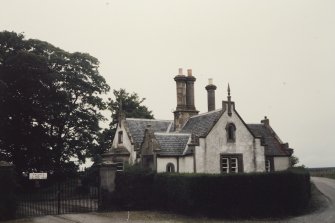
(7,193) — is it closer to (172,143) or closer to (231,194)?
(231,194)

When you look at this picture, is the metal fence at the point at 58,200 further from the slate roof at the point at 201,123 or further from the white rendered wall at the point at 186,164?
the slate roof at the point at 201,123

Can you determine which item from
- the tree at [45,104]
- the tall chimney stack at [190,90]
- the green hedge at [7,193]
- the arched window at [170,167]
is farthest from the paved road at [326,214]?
the tree at [45,104]

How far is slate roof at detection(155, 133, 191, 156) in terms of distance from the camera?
97.9 feet

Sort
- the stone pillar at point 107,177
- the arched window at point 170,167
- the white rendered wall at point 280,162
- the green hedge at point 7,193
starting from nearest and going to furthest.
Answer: the green hedge at point 7,193 < the stone pillar at point 107,177 < the arched window at point 170,167 < the white rendered wall at point 280,162

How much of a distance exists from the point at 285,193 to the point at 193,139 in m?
7.78

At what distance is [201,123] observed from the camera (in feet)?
104

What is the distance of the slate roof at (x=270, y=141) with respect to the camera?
120 feet

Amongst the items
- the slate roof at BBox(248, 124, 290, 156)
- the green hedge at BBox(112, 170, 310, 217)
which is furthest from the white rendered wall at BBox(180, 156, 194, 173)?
the slate roof at BBox(248, 124, 290, 156)

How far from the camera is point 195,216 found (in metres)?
23.0

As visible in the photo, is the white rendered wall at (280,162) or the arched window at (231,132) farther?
the white rendered wall at (280,162)

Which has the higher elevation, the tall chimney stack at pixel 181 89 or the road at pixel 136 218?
the tall chimney stack at pixel 181 89

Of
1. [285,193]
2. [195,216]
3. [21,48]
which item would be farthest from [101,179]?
[21,48]

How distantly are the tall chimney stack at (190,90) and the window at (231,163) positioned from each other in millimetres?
7061

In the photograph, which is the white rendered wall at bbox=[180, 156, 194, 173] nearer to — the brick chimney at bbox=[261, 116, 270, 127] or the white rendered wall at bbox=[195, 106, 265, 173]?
the white rendered wall at bbox=[195, 106, 265, 173]
